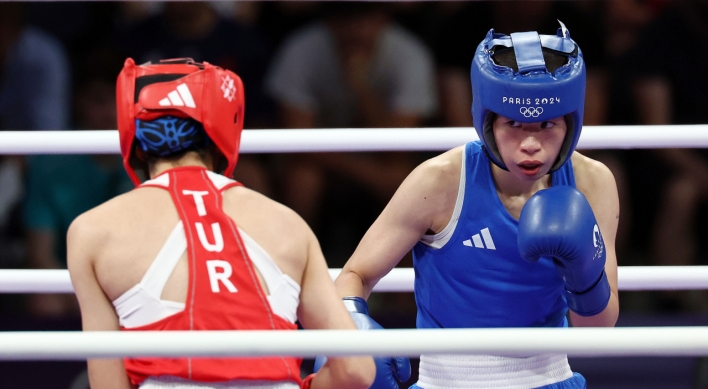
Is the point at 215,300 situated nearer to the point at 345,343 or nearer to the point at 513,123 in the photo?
the point at 345,343

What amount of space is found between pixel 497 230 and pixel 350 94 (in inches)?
72.8

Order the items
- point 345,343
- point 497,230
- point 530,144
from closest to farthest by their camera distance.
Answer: point 345,343 < point 530,144 < point 497,230

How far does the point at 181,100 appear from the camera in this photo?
164 cm

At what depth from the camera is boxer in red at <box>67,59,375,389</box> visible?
1.52 metres

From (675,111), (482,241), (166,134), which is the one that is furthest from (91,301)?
(675,111)

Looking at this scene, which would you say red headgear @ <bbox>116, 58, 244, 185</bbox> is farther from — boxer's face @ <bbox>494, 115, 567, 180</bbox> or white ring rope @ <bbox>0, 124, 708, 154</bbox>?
boxer's face @ <bbox>494, 115, 567, 180</bbox>

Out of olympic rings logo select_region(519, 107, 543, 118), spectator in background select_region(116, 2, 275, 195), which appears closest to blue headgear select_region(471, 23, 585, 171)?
olympic rings logo select_region(519, 107, 543, 118)

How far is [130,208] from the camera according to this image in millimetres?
1569

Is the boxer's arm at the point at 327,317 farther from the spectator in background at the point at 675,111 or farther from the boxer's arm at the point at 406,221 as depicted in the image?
the spectator in background at the point at 675,111

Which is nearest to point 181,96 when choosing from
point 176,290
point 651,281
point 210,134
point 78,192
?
point 210,134

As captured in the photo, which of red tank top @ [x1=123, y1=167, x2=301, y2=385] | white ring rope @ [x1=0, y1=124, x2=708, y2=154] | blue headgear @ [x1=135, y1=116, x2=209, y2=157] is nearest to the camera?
red tank top @ [x1=123, y1=167, x2=301, y2=385]

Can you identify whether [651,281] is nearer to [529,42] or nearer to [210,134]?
[529,42]

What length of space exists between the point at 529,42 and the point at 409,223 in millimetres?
437

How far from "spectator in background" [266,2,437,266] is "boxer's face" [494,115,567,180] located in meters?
1.78
